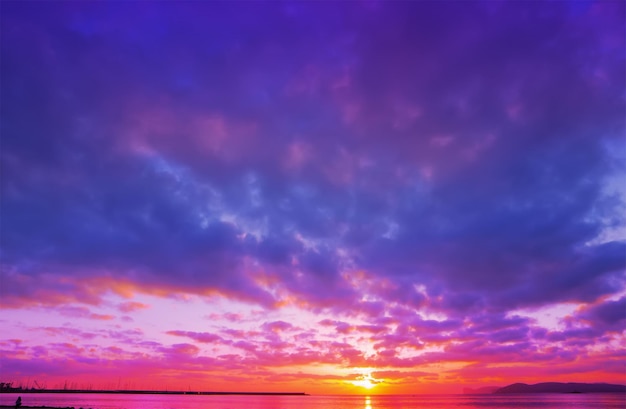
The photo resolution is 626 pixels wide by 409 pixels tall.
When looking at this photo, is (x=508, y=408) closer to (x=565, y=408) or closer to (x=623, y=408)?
(x=565, y=408)

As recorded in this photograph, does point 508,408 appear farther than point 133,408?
Yes

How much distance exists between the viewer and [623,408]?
186625 millimetres

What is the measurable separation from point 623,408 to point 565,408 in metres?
21.8

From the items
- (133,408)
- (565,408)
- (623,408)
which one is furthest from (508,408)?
(133,408)

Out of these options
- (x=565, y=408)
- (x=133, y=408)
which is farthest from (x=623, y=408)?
(x=133, y=408)

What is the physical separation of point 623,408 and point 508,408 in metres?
44.2

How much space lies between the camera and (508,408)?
646 ft

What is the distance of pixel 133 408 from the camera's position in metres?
166

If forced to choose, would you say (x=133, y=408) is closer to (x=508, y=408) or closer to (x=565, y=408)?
(x=508, y=408)

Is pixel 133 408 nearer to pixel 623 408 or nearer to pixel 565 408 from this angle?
pixel 565 408

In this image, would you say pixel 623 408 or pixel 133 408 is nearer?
pixel 133 408

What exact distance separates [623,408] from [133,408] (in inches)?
7640

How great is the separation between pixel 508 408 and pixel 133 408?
154 meters

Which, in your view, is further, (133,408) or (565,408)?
(565,408)
